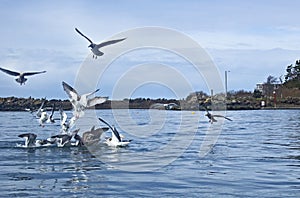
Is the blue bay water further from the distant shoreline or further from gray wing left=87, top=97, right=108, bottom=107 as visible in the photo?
the distant shoreline

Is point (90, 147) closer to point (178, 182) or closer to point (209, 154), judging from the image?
point (209, 154)

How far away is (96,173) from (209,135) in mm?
12099

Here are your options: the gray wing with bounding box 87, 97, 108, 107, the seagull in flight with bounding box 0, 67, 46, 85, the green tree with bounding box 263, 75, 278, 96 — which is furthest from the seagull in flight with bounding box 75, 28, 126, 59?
the green tree with bounding box 263, 75, 278, 96

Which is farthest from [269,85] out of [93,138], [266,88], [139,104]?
[93,138]

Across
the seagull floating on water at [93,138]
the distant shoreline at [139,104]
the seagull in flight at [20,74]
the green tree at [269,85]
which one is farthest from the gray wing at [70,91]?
→ the green tree at [269,85]

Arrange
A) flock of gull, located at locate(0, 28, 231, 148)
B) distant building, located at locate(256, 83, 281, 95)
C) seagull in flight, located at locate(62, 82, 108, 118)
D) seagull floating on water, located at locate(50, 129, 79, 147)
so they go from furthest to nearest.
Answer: distant building, located at locate(256, 83, 281, 95)
seagull floating on water, located at locate(50, 129, 79, 147)
seagull in flight, located at locate(62, 82, 108, 118)
flock of gull, located at locate(0, 28, 231, 148)

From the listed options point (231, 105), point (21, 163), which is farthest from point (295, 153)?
point (231, 105)

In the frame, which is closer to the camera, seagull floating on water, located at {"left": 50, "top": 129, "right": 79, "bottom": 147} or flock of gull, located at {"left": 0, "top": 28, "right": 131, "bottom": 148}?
flock of gull, located at {"left": 0, "top": 28, "right": 131, "bottom": 148}

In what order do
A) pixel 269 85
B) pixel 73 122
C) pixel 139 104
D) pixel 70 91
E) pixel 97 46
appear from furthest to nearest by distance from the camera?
pixel 269 85
pixel 139 104
pixel 73 122
pixel 70 91
pixel 97 46

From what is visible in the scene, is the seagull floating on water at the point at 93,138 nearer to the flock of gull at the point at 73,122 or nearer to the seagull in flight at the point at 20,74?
the flock of gull at the point at 73,122

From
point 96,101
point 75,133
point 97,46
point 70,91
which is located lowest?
point 75,133

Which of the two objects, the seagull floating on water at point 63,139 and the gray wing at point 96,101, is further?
the seagull floating on water at point 63,139

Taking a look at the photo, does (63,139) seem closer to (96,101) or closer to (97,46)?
(96,101)

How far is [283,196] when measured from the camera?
10.0m
